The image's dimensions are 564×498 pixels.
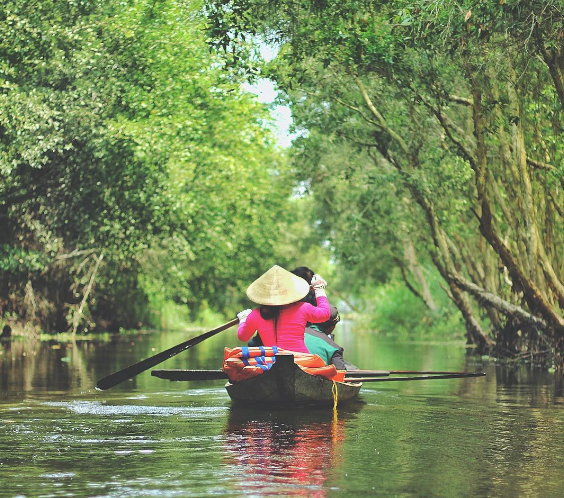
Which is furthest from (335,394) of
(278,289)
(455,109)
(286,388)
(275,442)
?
(455,109)

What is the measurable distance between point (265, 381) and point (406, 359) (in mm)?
14310

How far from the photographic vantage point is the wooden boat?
12.8 meters

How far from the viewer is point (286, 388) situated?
42.7 ft

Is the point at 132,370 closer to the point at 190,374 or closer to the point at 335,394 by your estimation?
the point at 190,374

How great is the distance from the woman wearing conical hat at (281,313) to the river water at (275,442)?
0.92 meters

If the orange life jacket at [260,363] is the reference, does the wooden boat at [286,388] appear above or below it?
below

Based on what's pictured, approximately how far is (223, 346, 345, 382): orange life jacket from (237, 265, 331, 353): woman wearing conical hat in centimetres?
26

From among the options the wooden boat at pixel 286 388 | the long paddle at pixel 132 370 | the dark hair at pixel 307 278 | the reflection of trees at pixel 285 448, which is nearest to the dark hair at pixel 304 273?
the dark hair at pixel 307 278

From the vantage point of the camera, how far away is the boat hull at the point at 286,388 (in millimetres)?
12797

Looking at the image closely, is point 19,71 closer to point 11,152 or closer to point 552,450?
point 11,152

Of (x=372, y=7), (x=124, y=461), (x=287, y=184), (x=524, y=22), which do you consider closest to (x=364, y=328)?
(x=287, y=184)

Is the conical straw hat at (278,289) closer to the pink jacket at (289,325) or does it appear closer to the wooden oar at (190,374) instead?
the pink jacket at (289,325)

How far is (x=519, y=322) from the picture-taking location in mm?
24750

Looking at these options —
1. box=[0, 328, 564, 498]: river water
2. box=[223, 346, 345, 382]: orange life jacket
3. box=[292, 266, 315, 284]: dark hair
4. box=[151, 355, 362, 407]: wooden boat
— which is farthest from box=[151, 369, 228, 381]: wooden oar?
box=[292, 266, 315, 284]: dark hair
